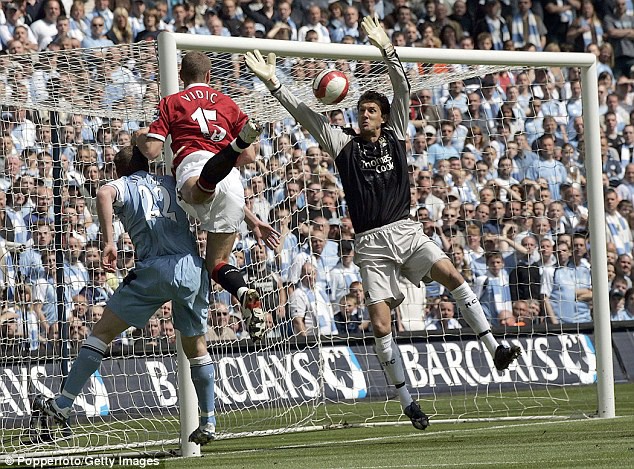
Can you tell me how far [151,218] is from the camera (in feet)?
26.5

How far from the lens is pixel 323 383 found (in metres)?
12.9

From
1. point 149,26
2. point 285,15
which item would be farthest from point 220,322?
point 285,15

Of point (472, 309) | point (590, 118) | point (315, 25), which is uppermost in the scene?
point (315, 25)

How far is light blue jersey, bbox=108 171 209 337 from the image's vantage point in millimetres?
7984

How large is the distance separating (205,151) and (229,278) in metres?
0.91

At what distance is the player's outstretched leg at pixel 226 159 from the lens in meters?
7.53

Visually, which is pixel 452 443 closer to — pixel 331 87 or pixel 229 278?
pixel 229 278

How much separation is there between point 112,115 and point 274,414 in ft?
11.3

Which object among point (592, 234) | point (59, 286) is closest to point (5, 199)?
point (59, 286)

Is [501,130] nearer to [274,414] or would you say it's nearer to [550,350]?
[550,350]

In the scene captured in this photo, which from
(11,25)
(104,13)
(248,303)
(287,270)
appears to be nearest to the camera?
(248,303)

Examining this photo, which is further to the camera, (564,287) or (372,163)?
(564,287)

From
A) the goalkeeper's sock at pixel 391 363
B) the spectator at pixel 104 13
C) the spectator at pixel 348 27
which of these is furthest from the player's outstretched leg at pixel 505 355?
the spectator at pixel 348 27

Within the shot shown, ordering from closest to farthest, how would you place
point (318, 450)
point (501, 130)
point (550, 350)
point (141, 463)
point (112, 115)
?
point (141, 463)
point (318, 450)
point (112, 115)
point (550, 350)
point (501, 130)
